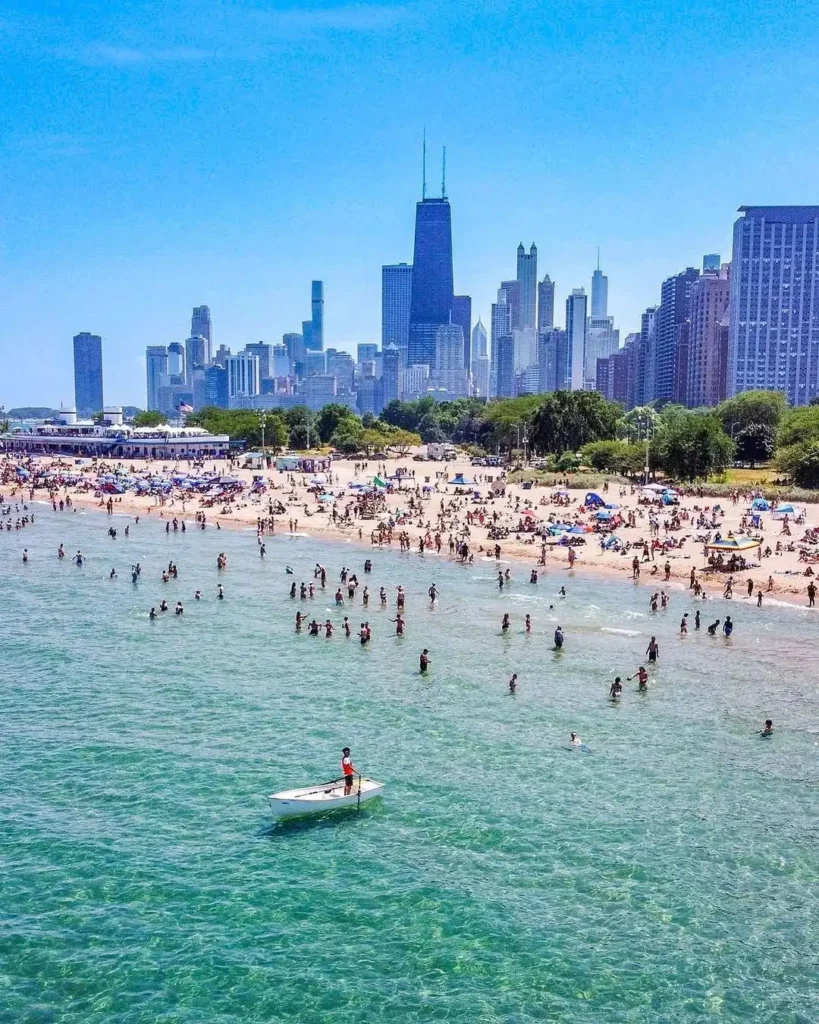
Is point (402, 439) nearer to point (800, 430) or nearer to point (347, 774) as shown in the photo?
point (800, 430)

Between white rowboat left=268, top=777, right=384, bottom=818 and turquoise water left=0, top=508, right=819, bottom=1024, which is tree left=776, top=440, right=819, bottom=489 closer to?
turquoise water left=0, top=508, right=819, bottom=1024

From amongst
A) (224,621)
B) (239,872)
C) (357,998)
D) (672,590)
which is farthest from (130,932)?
(672,590)

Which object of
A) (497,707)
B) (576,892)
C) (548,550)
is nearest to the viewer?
(576,892)

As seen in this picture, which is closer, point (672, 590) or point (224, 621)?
point (224, 621)

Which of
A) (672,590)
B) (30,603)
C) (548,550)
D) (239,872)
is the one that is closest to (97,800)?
(239,872)

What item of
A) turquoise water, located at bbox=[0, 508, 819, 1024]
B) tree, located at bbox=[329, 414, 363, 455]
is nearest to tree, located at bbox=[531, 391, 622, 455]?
tree, located at bbox=[329, 414, 363, 455]

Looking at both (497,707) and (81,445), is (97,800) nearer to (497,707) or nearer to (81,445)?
(497,707)

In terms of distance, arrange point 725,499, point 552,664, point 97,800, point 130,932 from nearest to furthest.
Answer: point 130,932 → point 97,800 → point 552,664 → point 725,499
